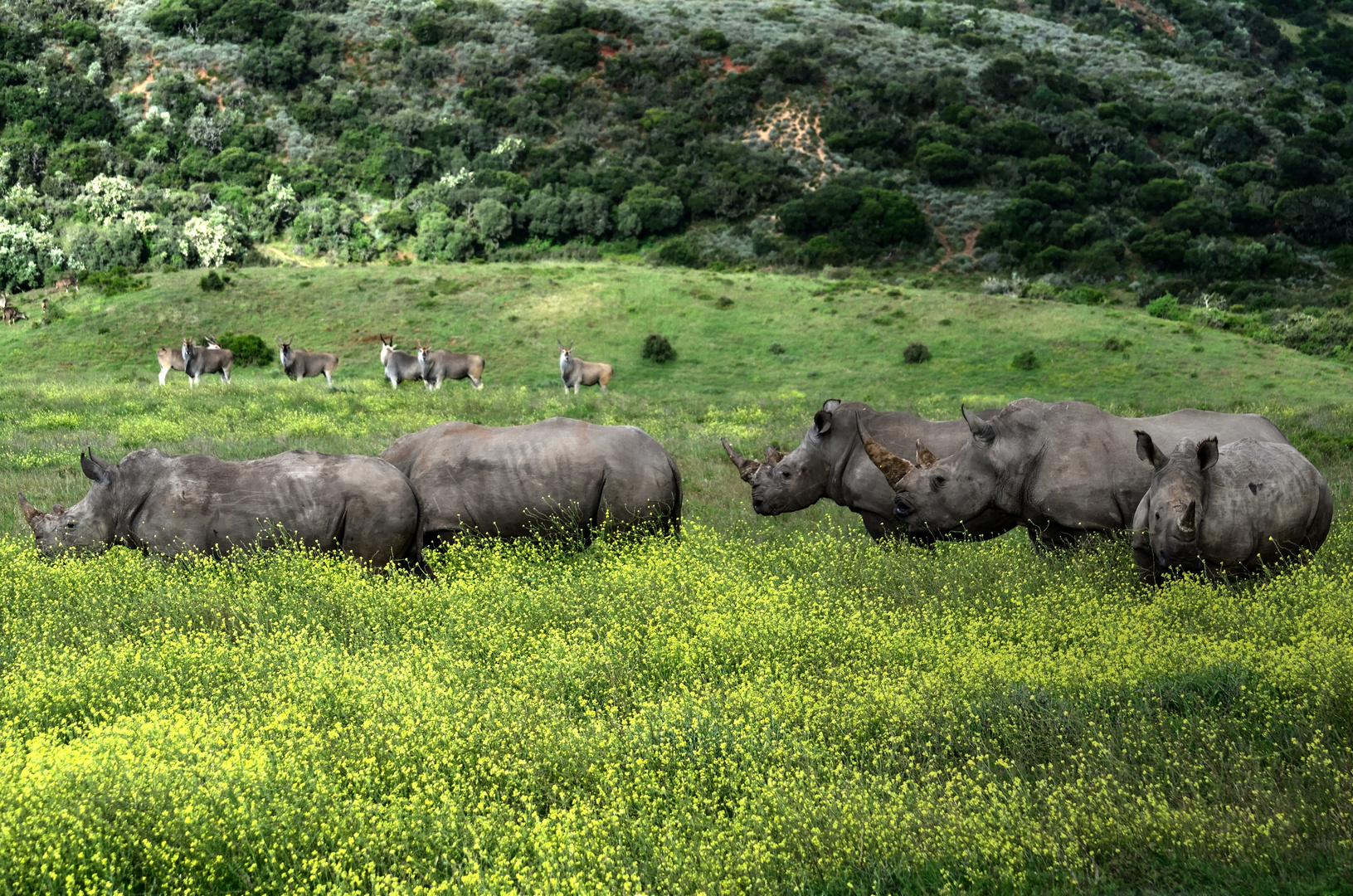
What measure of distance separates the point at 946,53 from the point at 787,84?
2099 centimetres

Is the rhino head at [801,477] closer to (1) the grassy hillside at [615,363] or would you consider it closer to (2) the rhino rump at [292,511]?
(1) the grassy hillside at [615,363]

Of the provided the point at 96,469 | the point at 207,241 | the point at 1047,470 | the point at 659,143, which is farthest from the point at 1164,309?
the point at 207,241

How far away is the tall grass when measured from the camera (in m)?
5.35

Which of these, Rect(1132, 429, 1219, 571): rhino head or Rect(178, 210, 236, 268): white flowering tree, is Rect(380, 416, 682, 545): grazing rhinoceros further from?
Rect(178, 210, 236, 268): white flowering tree

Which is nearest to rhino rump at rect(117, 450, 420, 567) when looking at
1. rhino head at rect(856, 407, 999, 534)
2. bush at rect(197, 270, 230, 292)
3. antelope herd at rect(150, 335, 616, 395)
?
rhino head at rect(856, 407, 999, 534)

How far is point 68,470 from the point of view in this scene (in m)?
16.0

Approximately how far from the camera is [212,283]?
47375mm

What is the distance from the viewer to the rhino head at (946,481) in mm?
10883

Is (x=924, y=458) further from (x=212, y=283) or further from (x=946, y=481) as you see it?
(x=212, y=283)

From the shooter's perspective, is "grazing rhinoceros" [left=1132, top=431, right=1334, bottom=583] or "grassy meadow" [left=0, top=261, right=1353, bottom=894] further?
"grazing rhinoceros" [left=1132, top=431, right=1334, bottom=583]

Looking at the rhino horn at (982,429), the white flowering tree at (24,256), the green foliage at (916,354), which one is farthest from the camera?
the white flowering tree at (24,256)

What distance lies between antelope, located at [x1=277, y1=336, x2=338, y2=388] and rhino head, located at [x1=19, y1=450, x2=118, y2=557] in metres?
25.1

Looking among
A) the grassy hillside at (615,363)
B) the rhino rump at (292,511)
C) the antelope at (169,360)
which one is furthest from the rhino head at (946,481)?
the antelope at (169,360)

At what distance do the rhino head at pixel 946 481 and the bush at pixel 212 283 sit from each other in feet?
140
